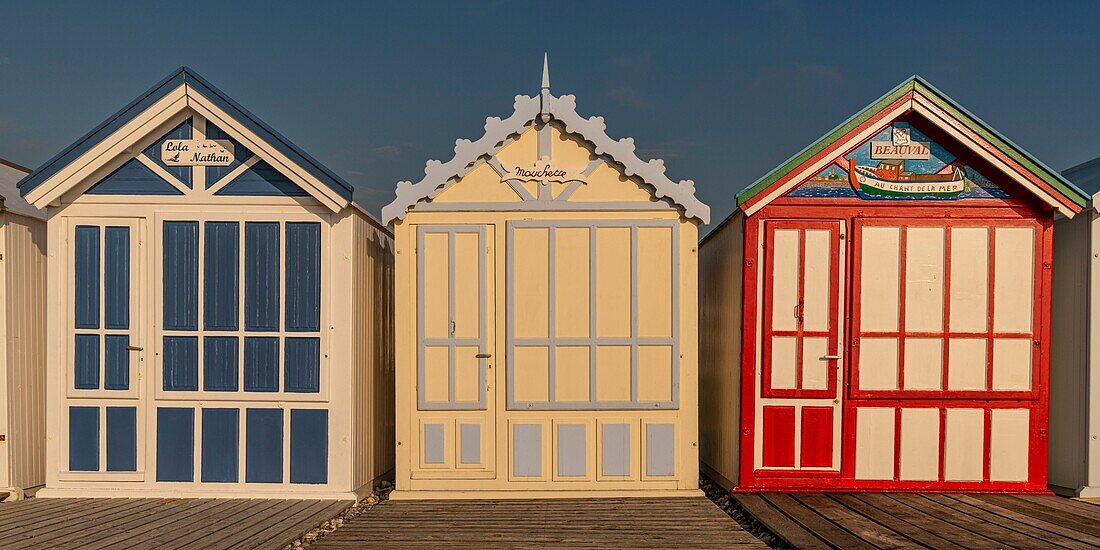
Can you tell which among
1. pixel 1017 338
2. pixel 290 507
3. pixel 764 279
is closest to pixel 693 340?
pixel 764 279

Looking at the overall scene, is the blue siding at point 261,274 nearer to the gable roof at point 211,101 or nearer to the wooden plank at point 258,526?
the gable roof at point 211,101

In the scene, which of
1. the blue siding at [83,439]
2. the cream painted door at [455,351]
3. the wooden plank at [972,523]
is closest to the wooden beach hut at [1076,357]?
the wooden plank at [972,523]

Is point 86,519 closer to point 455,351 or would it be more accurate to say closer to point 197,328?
point 197,328

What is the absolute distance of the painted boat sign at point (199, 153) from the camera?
690 cm

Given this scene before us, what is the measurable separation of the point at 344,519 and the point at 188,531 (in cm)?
122

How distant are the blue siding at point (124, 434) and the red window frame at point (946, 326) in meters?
6.66

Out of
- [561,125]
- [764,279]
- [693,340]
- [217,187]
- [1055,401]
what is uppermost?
Result: [561,125]

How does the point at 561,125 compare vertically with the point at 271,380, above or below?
above

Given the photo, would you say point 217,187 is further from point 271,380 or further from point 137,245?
point 271,380

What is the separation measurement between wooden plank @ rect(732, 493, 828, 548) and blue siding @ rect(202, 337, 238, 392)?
476cm

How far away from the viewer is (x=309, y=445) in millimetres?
6902

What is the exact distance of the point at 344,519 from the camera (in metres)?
6.44

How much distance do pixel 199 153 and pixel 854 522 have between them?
6.54 m

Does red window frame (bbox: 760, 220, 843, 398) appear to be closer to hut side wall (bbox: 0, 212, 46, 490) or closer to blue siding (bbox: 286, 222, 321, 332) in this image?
blue siding (bbox: 286, 222, 321, 332)
